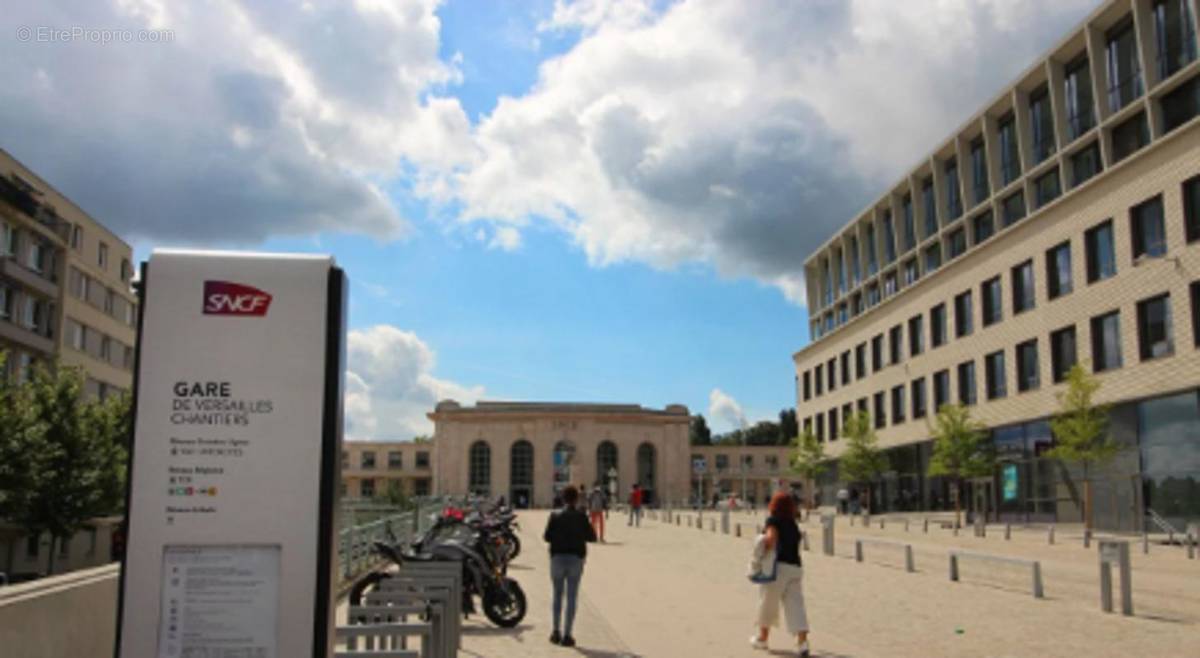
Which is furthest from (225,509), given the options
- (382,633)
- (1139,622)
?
(1139,622)

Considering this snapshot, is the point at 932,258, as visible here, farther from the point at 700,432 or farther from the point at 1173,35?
the point at 700,432

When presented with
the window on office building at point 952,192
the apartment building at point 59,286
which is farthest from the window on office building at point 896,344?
the apartment building at point 59,286

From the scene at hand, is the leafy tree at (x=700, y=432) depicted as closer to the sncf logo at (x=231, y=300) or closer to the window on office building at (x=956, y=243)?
the window on office building at (x=956, y=243)

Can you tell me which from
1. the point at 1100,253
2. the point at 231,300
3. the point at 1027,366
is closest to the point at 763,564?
the point at 231,300

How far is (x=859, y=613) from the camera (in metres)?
14.0

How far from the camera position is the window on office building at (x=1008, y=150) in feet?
157

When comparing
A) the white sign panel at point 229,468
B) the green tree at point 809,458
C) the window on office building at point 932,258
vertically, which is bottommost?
the white sign panel at point 229,468

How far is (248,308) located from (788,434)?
155822 millimetres

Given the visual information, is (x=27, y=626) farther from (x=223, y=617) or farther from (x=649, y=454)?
(x=649, y=454)

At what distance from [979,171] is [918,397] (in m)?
13.1

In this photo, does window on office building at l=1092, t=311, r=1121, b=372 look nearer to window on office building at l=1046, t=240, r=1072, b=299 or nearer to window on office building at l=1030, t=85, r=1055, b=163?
window on office building at l=1046, t=240, r=1072, b=299

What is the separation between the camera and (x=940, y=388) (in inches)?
2158

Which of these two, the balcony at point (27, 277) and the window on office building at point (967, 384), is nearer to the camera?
the balcony at point (27, 277)

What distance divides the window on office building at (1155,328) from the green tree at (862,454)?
25531mm
